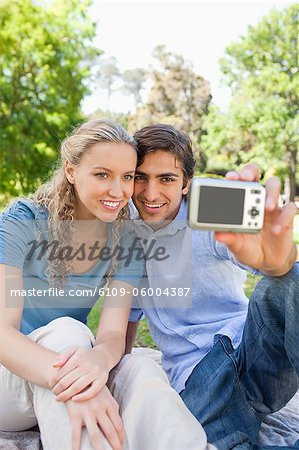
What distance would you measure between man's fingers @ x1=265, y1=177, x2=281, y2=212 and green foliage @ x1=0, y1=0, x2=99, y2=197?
13202 millimetres

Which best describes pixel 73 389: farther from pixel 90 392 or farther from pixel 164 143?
pixel 164 143

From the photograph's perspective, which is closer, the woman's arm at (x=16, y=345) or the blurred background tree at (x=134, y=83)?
the woman's arm at (x=16, y=345)

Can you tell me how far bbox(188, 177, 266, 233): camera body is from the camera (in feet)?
4.91

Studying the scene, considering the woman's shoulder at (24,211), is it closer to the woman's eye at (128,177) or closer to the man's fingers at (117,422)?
the woman's eye at (128,177)

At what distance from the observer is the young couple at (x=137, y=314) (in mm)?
1661

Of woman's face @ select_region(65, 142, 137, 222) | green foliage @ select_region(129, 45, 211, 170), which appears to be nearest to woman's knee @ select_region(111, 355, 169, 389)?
woman's face @ select_region(65, 142, 137, 222)

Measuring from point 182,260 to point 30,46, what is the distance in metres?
13.7

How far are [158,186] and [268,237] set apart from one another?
899mm

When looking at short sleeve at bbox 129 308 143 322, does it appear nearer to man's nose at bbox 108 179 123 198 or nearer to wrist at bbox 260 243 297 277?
man's nose at bbox 108 179 123 198

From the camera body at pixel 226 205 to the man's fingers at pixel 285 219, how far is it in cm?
5

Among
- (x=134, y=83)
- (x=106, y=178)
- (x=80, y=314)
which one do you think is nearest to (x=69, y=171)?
(x=106, y=178)

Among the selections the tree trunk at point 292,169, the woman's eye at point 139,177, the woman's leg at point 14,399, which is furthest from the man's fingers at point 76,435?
the tree trunk at point 292,169

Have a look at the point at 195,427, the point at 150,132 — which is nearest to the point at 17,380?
the point at 195,427

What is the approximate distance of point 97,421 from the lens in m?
1.66
